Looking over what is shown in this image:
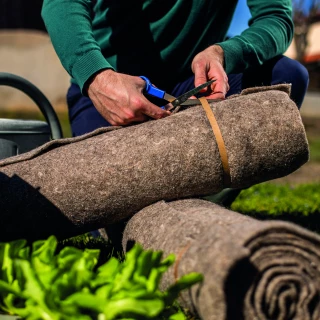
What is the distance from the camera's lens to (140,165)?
1863 millimetres

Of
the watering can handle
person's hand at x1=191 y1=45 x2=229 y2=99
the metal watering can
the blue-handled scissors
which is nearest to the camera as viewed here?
the blue-handled scissors

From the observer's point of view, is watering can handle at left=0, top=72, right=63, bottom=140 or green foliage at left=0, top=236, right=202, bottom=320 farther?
watering can handle at left=0, top=72, right=63, bottom=140

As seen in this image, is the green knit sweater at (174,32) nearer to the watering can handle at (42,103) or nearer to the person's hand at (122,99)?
the watering can handle at (42,103)

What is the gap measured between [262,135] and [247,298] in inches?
29.4

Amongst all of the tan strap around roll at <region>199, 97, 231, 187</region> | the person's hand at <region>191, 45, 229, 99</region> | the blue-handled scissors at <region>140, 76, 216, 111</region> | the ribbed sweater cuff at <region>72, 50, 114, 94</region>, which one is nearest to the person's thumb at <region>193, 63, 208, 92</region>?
the person's hand at <region>191, 45, 229, 99</region>

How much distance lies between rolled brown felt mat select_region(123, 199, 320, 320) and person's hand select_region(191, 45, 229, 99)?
86cm

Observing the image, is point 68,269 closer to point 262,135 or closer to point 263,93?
point 262,135

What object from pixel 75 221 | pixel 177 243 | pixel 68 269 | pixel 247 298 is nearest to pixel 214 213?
pixel 177 243

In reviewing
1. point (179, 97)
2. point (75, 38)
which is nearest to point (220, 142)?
point (179, 97)

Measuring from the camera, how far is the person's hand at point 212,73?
2174 millimetres

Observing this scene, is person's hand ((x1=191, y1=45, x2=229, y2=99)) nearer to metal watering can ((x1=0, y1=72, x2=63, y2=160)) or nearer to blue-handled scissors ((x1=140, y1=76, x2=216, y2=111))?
blue-handled scissors ((x1=140, y1=76, x2=216, y2=111))

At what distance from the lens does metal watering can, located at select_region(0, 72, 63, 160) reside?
2.49 m

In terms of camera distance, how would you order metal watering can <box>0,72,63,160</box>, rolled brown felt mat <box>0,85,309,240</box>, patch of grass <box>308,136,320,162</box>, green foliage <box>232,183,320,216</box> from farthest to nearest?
1. patch of grass <box>308,136,320,162</box>
2. green foliage <box>232,183,320,216</box>
3. metal watering can <box>0,72,63,160</box>
4. rolled brown felt mat <box>0,85,309,240</box>

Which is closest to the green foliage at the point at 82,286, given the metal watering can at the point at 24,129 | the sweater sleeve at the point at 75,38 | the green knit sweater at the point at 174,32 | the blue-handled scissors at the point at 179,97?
the blue-handled scissors at the point at 179,97
